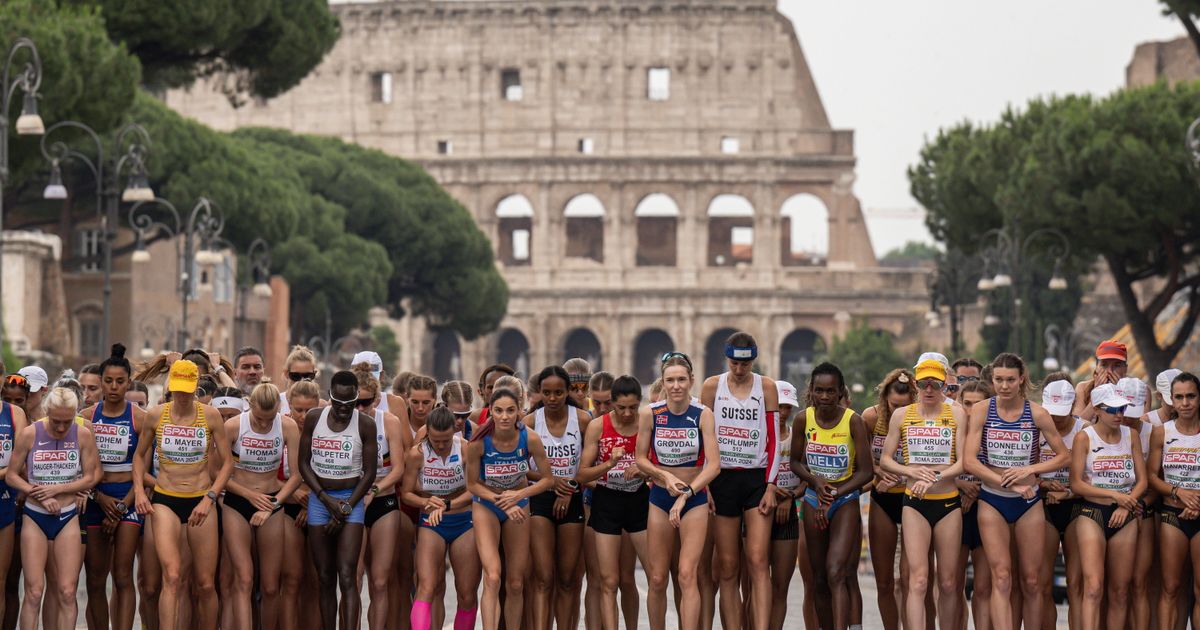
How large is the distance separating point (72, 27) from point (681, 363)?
19.3 meters

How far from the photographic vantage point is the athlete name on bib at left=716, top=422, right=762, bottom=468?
12211 millimetres

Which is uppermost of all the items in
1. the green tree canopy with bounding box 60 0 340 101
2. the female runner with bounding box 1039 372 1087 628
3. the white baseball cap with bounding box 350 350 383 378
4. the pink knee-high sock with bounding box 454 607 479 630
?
the green tree canopy with bounding box 60 0 340 101

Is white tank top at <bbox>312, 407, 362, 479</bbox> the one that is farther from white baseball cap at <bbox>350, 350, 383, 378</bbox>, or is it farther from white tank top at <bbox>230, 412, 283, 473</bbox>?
white baseball cap at <bbox>350, 350, 383, 378</bbox>

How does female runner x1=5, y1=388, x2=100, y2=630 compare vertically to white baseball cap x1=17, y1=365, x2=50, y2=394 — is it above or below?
below

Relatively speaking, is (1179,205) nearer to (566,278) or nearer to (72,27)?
(72,27)

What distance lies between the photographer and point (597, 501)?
40.9 feet

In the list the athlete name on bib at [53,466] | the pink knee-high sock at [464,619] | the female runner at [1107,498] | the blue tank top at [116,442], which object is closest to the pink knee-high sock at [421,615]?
the pink knee-high sock at [464,619]

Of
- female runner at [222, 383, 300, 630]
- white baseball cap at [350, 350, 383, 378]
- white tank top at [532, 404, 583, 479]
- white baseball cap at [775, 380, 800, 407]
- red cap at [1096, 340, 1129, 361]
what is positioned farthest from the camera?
white baseball cap at [350, 350, 383, 378]

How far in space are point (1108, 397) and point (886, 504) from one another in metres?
1.41

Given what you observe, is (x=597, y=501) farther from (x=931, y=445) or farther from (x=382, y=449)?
(x=931, y=445)

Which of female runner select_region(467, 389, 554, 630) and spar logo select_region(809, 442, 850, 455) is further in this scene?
spar logo select_region(809, 442, 850, 455)

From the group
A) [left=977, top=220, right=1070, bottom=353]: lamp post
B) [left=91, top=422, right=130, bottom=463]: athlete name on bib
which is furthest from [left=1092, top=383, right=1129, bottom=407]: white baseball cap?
[left=977, top=220, right=1070, bottom=353]: lamp post

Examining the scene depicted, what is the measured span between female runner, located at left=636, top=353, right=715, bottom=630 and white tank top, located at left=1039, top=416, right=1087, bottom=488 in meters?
1.83

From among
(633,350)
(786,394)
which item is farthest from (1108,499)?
(633,350)
